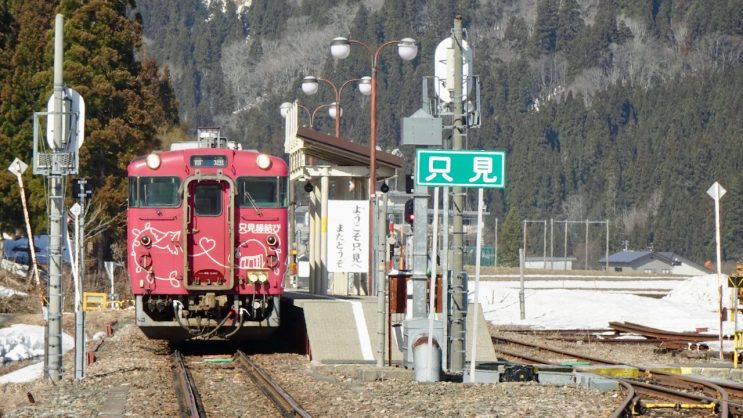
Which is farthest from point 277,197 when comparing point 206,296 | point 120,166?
point 120,166

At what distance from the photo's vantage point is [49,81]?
4681 centimetres

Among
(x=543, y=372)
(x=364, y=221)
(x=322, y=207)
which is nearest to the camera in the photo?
(x=543, y=372)

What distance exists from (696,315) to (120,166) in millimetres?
20454

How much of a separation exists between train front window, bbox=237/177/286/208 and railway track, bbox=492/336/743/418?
6.56 metres

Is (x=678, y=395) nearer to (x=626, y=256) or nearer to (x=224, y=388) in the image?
(x=224, y=388)

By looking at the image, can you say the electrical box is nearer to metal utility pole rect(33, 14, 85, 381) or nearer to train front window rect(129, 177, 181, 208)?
train front window rect(129, 177, 181, 208)

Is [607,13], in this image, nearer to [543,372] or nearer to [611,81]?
[611,81]

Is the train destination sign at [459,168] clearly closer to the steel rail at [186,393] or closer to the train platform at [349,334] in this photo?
the train platform at [349,334]

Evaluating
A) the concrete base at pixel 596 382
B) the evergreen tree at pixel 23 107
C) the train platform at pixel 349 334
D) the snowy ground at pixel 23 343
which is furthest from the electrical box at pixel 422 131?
the evergreen tree at pixel 23 107

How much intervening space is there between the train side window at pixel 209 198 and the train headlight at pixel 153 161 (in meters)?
0.78

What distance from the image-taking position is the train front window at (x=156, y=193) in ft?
71.1

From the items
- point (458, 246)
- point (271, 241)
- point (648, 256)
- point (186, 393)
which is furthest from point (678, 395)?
point (648, 256)

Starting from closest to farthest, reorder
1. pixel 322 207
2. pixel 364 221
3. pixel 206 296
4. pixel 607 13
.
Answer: pixel 206 296, pixel 364 221, pixel 322 207, pixel 607 13

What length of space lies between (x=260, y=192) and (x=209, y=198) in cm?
87
